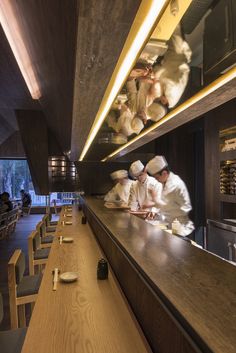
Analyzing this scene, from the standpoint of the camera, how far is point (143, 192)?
477 cm

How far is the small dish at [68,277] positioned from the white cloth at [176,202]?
2249 millimetres

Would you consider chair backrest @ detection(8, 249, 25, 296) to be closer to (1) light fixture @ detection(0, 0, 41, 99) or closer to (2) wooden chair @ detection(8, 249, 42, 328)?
(2) wooden chair @ detection(8, 249, 42, 328)

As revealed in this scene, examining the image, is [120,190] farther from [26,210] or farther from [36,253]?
[26,210]

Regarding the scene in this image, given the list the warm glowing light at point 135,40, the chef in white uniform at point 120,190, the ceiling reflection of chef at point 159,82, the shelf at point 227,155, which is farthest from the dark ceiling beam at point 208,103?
the chef in white uniform at point 120,190

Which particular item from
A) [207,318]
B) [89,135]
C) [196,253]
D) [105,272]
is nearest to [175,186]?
[89,135]

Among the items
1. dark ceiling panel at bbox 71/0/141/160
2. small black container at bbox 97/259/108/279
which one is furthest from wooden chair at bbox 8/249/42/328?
dark ceiling panel at bbox 71/0/141/160

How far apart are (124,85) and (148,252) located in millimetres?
1097

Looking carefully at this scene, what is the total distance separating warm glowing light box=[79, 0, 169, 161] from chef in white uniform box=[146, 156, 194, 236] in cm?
206

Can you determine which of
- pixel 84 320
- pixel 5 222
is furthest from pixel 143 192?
pixel 5 222

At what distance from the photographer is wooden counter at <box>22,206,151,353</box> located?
3.79 feet

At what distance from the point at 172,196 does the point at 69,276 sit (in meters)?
2.53

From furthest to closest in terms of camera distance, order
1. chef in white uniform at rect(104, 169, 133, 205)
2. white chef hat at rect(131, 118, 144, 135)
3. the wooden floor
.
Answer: chef in white uniform at rect(104, 169, 133, 205) < the wooden floor < white chef hat at rect(131, 118, 144, 135)

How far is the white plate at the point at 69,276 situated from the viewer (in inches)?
72.6

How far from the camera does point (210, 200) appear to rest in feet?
13.0
